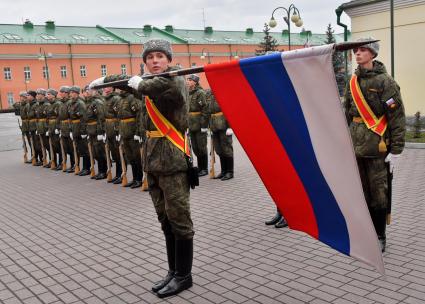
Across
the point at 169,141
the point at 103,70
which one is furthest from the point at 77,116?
the point at 103,70

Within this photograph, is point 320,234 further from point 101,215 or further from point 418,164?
point 418,164

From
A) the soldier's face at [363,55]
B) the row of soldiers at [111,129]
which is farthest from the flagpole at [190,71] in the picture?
the row of soldiers at [111,129]

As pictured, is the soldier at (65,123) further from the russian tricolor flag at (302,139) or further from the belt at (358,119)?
the russian tricolor flag at (302,139)

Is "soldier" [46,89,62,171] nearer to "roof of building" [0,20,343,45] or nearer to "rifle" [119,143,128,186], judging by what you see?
"rifle" [119,143,128,186]

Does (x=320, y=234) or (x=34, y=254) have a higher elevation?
(x=320, y=234)

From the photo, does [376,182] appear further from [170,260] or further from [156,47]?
[156,47]

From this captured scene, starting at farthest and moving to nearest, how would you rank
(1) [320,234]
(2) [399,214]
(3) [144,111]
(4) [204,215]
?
(4) [204,215], (2) [399,214], (3) [144,111], (1) [320,234]

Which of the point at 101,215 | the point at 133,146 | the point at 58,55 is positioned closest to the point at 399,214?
the point at 101,215

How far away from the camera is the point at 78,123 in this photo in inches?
457

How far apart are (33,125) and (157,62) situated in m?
11.1

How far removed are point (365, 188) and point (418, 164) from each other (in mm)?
5778

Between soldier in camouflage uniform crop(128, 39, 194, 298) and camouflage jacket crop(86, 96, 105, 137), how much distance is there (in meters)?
6.69

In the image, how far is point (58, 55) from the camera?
52000 millimetres

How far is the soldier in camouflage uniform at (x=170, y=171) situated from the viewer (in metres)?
4.09
